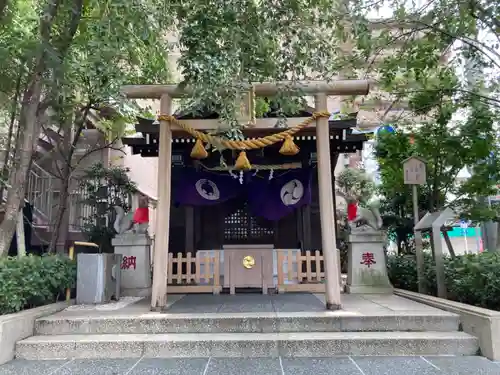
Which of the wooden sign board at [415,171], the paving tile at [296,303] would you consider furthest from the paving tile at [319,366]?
the wooden sign board at [415,171]

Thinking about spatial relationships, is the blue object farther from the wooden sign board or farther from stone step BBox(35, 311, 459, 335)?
stone step BBox(35, 311, 459, 335)

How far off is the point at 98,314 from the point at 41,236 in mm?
6219

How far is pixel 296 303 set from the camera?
21.6 ft

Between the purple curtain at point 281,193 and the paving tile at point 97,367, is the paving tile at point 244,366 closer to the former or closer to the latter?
the paving tile at point 97,367

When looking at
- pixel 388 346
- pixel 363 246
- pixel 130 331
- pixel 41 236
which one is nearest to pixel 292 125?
pixel 363 246

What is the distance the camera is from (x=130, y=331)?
523cm

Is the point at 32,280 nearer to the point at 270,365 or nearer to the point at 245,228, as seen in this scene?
the point at 270,365

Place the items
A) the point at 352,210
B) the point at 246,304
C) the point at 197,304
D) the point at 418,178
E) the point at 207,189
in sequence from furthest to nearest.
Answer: the point at 207,189 < the point at 352,210 < the point at 418,178 < the point at 197,304 < the point at 246,304

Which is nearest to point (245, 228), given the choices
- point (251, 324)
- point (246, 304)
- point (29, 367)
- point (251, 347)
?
point (246, 304)

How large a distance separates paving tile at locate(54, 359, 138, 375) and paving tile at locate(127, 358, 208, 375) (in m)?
0.15

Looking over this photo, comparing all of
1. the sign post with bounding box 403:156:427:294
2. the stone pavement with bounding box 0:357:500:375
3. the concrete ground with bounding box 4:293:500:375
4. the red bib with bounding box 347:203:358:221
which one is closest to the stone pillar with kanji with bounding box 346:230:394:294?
the red bib with bounding box 347:203:358:221

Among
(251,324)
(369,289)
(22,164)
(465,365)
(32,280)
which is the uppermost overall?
(22,164)

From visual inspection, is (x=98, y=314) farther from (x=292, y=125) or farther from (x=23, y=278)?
(x=292, y=125)

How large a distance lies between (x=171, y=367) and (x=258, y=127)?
13.6 feet
